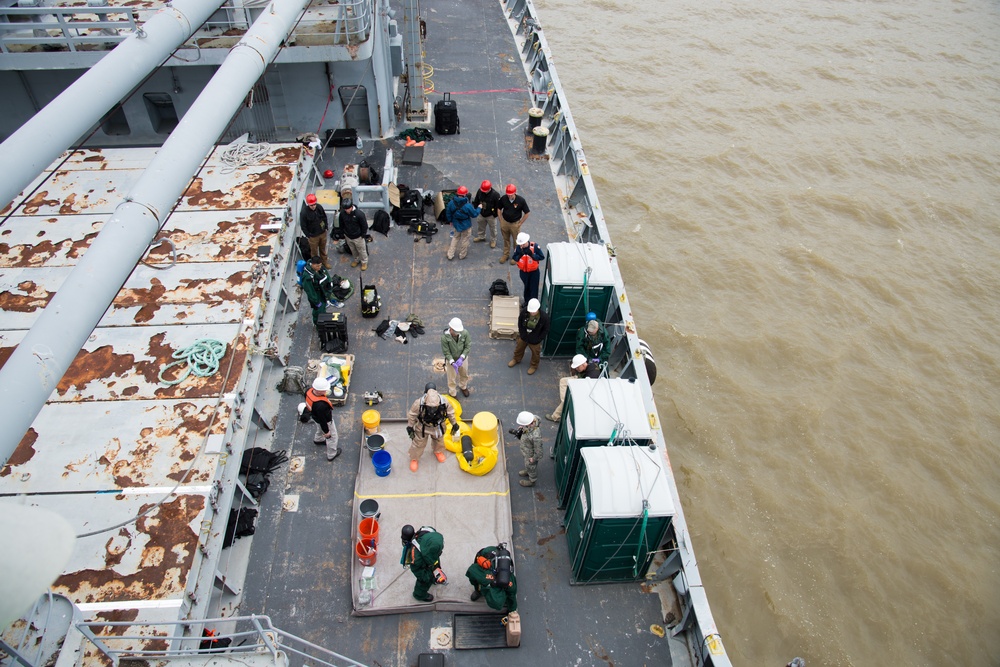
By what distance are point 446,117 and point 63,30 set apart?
7958 mm

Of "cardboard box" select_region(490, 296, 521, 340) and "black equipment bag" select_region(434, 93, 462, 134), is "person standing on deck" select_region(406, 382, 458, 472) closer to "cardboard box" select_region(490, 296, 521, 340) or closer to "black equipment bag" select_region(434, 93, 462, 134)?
"cardboard box" select_region(490, 296, 521, 340)

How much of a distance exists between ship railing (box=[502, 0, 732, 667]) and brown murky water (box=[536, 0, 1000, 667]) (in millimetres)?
4310

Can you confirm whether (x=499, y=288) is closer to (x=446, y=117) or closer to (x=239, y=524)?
(x=239, y=524)

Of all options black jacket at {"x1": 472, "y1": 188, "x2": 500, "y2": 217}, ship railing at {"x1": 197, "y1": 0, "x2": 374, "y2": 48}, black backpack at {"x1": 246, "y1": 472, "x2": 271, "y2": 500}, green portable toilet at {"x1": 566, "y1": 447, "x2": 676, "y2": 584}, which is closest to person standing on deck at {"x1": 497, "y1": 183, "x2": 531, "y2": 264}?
black jacket at {"x1": 472, "y1": 188, "x2": 500, "y2": 217}

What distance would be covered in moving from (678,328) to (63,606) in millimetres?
14356

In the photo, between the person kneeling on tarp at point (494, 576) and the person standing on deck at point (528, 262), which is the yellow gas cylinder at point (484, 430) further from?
the person standing on deck at point (528, 262)

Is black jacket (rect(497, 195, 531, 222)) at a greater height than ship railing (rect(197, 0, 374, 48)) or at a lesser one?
lesser

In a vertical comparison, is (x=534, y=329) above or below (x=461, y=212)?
below

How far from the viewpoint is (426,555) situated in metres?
7.23

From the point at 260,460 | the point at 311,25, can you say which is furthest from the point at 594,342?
the point at 311,25

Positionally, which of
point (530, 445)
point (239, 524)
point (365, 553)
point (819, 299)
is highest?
point (530, 445)

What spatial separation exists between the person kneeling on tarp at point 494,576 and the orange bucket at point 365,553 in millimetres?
1345

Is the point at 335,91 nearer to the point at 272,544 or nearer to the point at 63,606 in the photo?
the point at 272,544

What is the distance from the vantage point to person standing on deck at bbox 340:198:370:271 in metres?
11.5
